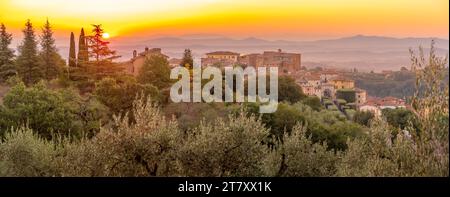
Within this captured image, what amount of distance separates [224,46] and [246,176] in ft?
64.8

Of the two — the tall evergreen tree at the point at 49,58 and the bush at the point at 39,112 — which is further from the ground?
the tall evergreen tree at the point at 49,58

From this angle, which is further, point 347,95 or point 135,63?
point 135,63

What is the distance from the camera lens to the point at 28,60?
3725 centimetres

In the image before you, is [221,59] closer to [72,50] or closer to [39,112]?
[72,50]

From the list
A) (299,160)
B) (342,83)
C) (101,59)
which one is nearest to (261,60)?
(342,83)

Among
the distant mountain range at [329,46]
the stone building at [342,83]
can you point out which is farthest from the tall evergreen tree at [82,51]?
the stone building at [342,83]

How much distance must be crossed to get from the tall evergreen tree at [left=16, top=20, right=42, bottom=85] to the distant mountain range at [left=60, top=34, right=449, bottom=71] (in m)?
8.48

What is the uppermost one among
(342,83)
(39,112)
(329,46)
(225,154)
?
(329,46)

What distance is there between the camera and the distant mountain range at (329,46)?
1091 inches

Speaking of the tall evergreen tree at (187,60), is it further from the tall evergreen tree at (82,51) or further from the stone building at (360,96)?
the stone building at (360,96)

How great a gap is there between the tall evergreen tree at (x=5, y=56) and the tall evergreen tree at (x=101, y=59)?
20.1 ft

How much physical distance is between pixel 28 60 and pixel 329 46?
2097cm

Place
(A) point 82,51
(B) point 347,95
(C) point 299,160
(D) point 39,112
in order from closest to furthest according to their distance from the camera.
Result: 1. (C) point 299,160
2. (D) point 39,112
3. (A) point 82,51
4. (B) point 347,95

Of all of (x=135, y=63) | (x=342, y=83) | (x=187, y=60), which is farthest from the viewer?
(x=135, y=63)
